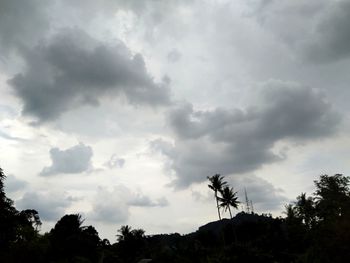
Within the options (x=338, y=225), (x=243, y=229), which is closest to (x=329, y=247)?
(x=338, y=225)

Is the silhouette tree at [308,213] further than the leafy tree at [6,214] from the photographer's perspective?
Yes

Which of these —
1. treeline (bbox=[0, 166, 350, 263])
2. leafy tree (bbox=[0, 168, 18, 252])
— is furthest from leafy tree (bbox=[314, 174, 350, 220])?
leafy tree (bbox=[0, 168, 18, 252])

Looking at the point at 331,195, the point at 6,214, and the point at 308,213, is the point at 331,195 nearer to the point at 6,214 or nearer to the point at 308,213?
the point at 308,213

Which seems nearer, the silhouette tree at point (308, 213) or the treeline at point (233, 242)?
the treeline at point (233, 242)

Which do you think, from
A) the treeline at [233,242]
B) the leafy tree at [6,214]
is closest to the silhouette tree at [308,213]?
the treeline at [233,242]

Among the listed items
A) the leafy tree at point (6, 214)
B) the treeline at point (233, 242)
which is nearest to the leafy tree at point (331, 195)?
the treeline at point (233, 242)

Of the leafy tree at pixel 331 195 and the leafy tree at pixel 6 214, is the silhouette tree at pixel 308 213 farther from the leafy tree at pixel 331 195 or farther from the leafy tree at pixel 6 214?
the leafy tree at pixel 6 214

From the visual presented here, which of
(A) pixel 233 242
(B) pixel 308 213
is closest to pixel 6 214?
(A) pixel 233 242

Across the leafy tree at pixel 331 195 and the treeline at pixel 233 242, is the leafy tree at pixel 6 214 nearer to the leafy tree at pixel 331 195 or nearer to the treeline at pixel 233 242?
the treeline at pixel 233 242

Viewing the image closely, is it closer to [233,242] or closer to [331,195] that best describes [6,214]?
[233,242]

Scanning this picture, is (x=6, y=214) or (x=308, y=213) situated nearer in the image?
(x=6, y=214)

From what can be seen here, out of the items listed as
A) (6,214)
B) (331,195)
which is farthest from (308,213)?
(6,214)

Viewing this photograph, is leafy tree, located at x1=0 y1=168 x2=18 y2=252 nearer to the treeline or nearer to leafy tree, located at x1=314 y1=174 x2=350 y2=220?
the treeline

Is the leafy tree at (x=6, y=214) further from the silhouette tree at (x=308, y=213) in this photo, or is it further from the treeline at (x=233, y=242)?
the silhouette tree at (x=308, y=213)
